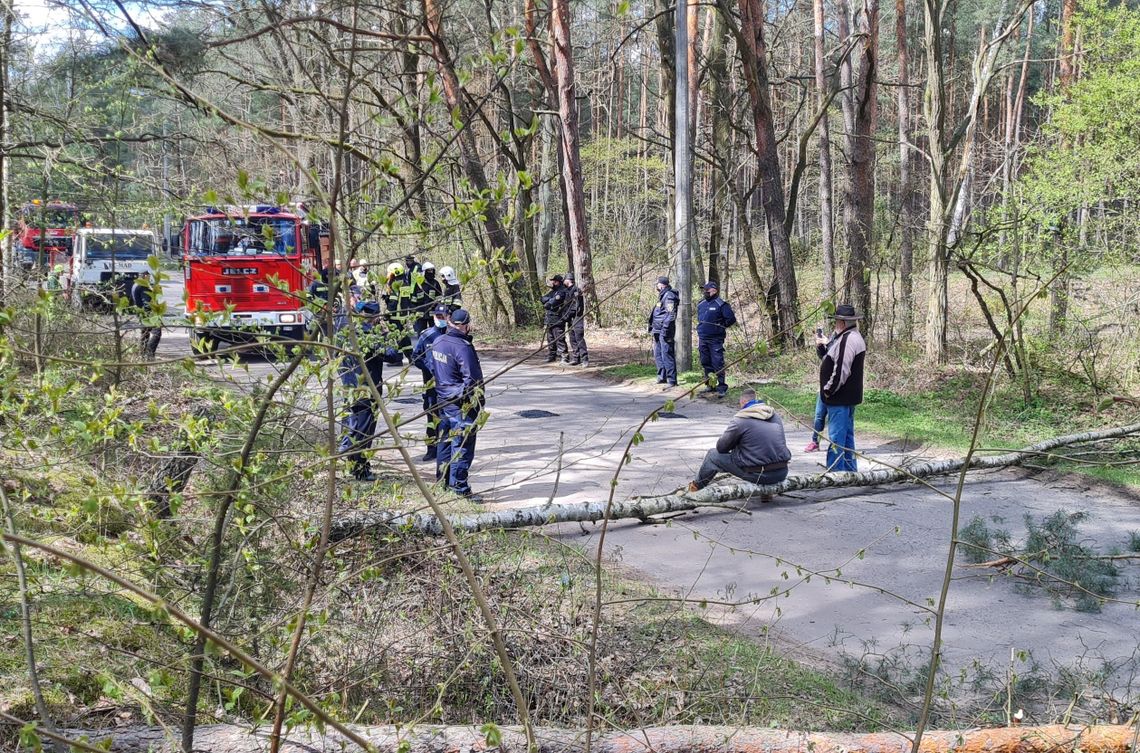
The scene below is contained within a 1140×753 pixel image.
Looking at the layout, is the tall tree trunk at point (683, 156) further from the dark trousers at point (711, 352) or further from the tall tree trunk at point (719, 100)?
the tall tree trunk at point (719, 100)

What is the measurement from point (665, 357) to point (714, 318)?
123 centimetres

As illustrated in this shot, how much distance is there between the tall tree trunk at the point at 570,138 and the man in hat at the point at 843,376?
10514mm

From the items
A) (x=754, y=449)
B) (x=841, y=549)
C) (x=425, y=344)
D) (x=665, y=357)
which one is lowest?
(x=841, y=549)

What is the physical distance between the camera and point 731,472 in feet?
29.9

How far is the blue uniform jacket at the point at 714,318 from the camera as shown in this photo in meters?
15.5

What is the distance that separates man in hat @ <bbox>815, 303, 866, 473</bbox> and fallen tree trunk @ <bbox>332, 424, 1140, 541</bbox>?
67 centimetres

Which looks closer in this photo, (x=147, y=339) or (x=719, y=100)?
(x=147, y=339)

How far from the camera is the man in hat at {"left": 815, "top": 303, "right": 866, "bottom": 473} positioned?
10.2 meters

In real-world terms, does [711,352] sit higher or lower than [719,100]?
lower

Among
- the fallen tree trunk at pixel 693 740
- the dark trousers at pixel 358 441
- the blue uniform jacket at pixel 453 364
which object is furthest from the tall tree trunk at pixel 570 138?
the fallen tree trunk at pixel 693 740

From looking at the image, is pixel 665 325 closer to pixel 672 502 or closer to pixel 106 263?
pixel 672 502

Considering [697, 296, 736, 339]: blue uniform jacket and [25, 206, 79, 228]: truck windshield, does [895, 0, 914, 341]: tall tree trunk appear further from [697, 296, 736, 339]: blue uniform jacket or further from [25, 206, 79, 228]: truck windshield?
[25, 206, 79, 228]: truck windshield

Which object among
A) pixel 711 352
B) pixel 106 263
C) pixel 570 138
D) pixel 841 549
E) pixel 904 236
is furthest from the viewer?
pixel 570 138

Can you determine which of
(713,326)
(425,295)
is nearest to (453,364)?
(425,295)
